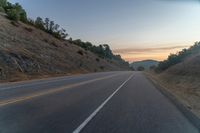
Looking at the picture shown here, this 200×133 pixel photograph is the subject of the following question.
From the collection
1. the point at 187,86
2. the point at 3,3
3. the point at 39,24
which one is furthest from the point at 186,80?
the point at 39,24

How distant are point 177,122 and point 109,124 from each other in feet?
7.11

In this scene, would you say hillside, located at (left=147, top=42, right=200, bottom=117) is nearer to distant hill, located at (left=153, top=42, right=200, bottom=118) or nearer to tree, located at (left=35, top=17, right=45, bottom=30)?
distant hill, located at (left=153, top=42, right=200, bottom=118)

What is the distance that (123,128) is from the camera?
8.60 m

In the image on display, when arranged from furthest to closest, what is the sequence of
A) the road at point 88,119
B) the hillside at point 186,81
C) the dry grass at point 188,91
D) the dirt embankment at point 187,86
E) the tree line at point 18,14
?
the tree line at point 18,14
the hillside at point 186,81
the dirt embankment at point 187,86
the dry grass at point 188,91
the road at point 88,119

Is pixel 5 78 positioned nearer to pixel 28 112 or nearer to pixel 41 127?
pixel 28 112

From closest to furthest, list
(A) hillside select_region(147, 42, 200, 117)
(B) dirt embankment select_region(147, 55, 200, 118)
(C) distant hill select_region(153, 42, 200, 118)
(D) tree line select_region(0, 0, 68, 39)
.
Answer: (B) dirt embankment select_region(147, 55, 200, 118), (A) hillside select_region(147, 42, 200, 117), (C) distant hill select_region(153, 42, 200, 118), (D) tree line select_region(0, 0, 68, 39)

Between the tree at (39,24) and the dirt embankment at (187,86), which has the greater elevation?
the tree at (39,24)

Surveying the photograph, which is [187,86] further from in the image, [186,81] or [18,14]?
[18,14]

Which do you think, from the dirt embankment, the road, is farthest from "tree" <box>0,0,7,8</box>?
the road

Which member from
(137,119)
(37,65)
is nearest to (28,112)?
(137,119)

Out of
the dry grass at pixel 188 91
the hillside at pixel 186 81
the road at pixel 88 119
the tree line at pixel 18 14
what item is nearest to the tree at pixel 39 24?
the tree line at pixel 18 14

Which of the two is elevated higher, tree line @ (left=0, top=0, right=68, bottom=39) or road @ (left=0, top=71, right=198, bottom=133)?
tree line @ (left=0, top=0, right=68, bottom=39)

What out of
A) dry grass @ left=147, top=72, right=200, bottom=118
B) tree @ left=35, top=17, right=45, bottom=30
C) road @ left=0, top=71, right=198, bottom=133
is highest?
tree @ left=35, top=17, right=45, bottom=30

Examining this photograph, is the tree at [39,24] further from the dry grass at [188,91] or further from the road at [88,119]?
the road at [88,119]
